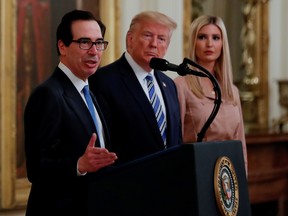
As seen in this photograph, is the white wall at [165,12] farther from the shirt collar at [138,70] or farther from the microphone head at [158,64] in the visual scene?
the microphone head at [158,64]

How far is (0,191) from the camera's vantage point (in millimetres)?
4812

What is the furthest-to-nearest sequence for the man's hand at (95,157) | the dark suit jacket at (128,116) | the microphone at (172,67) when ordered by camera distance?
1. the dark suit jacket at (128,116)
2. the microphone at (172,67)
3. the man's hand at (95,157)

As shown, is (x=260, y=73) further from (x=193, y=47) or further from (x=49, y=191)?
(x=49, y=191)

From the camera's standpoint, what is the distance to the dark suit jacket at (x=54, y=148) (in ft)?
7.38

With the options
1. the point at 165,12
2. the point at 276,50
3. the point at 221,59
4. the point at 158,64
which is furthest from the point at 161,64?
the point at 276,50

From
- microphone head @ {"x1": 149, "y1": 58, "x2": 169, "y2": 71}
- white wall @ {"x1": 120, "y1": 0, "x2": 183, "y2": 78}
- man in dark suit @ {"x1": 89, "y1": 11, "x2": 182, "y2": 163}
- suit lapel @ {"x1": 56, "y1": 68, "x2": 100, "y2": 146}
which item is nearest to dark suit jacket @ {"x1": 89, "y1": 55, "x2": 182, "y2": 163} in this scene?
man in dark suit @ {"x1": 89, "y1": 11, "x2": 182, "y2": 163}

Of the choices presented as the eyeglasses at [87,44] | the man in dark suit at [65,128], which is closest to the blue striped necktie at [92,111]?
the man in dark suit at [65,128]

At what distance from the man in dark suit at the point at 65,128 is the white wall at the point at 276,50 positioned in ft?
17.5

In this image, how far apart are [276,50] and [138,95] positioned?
197 inches

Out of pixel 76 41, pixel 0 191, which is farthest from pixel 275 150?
pixel 76 41

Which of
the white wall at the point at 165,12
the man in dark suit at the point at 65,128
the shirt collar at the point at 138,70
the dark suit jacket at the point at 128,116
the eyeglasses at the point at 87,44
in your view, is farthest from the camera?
the white wall at the point at 165,12

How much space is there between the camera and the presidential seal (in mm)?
2293

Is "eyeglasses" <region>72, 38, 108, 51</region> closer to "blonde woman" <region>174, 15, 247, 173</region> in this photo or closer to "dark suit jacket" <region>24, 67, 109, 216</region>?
"dark suit jacket" <region>24, 67, 109, 216</region>

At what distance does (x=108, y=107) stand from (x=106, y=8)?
2666mm
